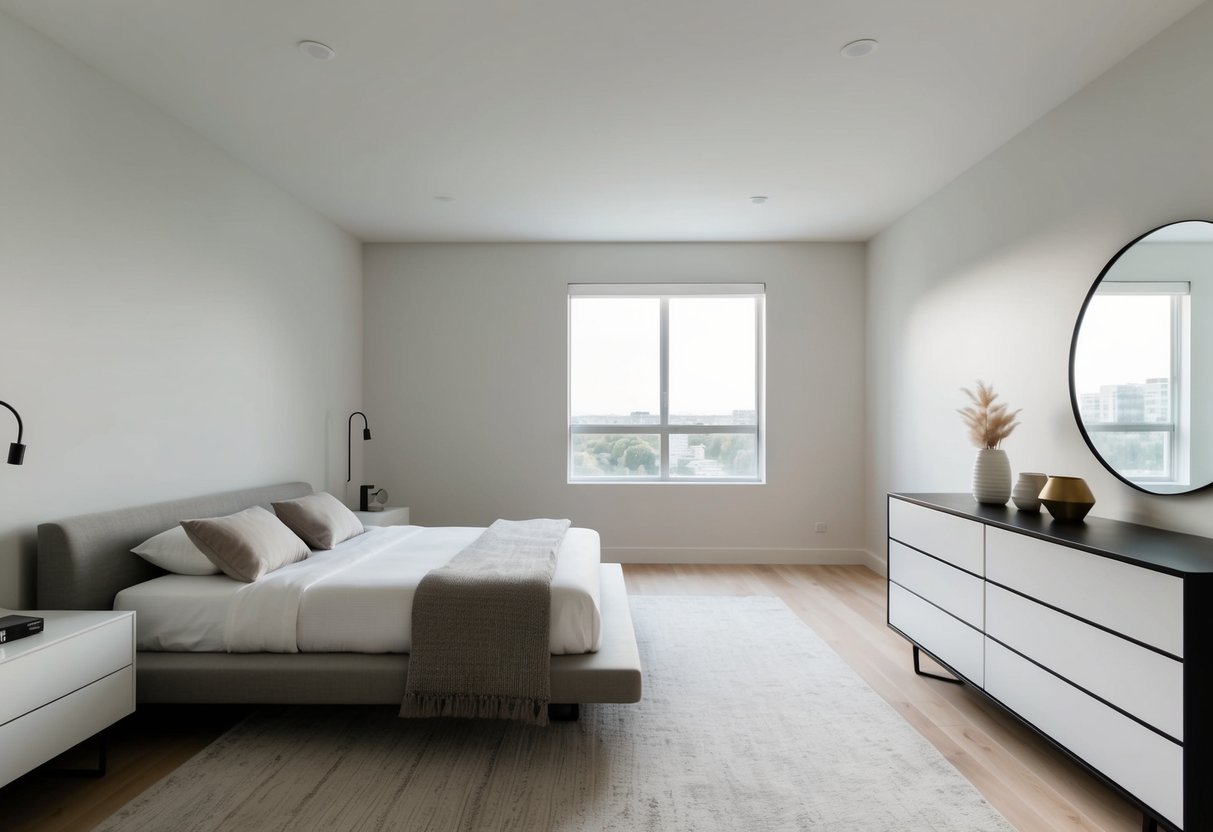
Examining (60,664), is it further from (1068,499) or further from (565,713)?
(1068,499)

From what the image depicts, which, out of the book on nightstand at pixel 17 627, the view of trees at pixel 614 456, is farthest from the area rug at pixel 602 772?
the view of trees at pixel 614 456

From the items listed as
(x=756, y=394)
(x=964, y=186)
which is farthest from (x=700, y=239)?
(x=964, y=186)

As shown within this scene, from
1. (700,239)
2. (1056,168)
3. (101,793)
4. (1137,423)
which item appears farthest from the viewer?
(700,239)

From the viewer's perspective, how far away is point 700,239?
546 cm

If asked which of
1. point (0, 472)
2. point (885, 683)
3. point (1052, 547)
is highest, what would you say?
point (0, 472)

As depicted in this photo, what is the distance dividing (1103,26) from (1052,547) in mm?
1871

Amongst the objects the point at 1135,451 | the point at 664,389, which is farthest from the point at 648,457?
the point at 1135,451

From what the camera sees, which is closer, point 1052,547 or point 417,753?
point 1052,547

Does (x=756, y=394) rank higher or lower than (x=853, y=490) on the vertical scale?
higher

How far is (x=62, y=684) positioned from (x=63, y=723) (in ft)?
0.38

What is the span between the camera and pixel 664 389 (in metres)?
5.71

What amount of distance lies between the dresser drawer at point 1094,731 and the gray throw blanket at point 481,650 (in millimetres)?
1670

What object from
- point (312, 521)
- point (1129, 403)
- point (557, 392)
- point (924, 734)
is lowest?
point (924, 734)

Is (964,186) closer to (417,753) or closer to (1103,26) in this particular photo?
(1103,26)
